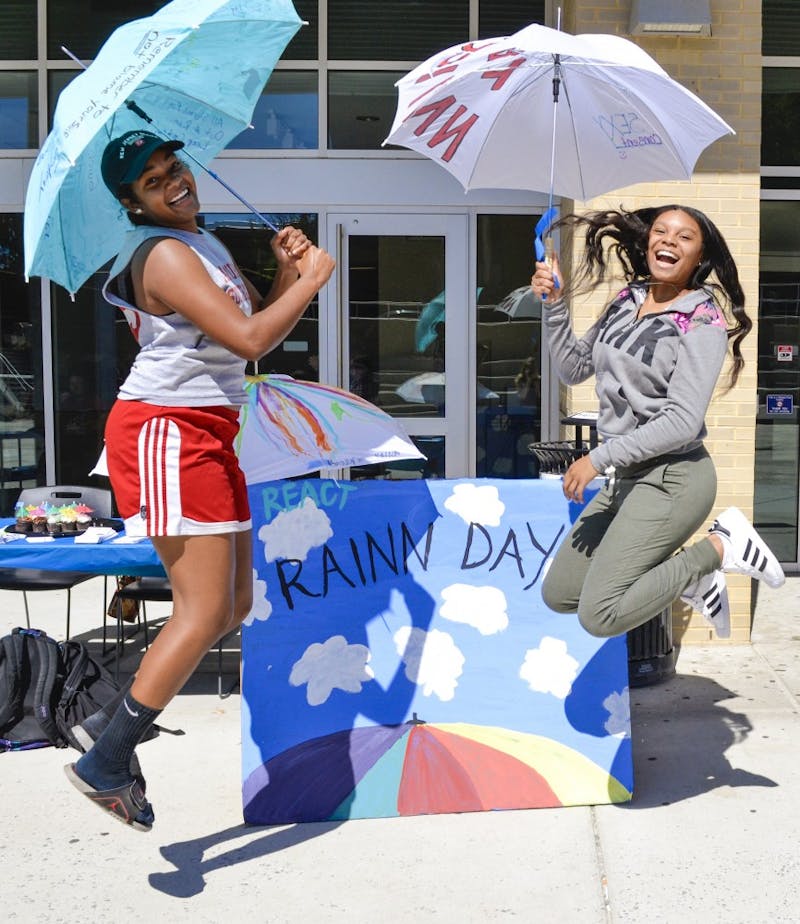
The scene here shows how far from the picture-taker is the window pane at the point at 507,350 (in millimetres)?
7738

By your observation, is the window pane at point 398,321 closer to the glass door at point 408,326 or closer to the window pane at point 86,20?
the glass door at point 408,326

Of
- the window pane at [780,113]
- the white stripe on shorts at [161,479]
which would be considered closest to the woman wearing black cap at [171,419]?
the white stripe on shorts at [161,479]

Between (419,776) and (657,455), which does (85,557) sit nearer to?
(419,776)

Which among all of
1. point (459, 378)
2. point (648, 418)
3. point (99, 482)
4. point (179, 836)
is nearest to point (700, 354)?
point (648, 418)

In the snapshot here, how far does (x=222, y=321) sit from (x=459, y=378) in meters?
4.56

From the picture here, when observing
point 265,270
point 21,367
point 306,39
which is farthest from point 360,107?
point 21,367

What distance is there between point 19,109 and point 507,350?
3.59 metres

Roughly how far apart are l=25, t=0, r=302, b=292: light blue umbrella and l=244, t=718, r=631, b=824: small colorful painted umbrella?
1790mm

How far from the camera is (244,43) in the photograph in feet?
11.9

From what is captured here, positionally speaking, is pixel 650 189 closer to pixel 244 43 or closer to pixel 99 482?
pixel 244 43

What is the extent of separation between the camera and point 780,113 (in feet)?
24.7

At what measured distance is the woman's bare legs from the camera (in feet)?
11.1

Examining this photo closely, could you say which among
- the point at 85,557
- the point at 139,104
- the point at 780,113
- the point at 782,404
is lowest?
the point at 85,557

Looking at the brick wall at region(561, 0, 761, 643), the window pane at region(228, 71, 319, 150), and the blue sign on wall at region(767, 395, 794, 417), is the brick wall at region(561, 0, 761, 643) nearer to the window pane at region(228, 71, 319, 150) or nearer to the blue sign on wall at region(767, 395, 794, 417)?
the blue sign on wall at region(767, 395, 794, 417)
